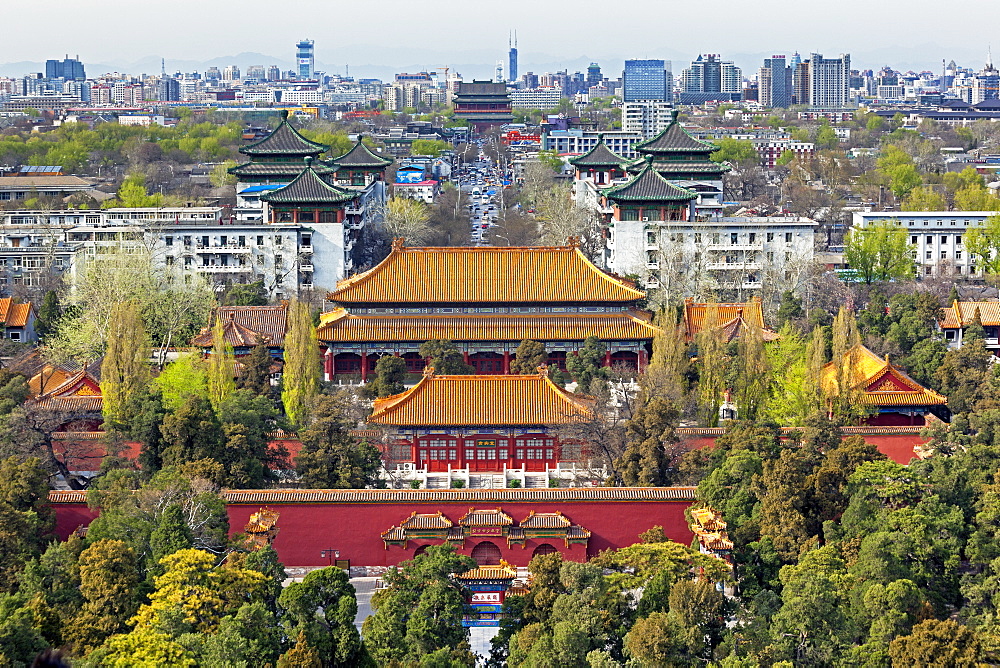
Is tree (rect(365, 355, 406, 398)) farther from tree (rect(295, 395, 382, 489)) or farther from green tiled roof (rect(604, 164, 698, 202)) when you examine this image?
green tiled roof (rect(604, 164, 698, 202))

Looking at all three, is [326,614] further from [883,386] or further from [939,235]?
[939,235]

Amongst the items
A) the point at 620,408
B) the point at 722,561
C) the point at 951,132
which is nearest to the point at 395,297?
the point at 620,408

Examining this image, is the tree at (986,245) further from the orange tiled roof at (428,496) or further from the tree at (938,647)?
the tree at (938,647)

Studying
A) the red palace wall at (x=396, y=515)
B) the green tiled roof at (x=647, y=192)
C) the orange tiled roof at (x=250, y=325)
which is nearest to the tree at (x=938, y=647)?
the red palace wall at (x=396, y=515)

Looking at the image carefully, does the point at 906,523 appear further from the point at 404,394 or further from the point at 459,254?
the point at 459,254

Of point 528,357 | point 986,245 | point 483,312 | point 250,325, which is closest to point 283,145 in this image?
point 250,325

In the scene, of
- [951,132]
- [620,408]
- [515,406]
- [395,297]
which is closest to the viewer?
[515,406]

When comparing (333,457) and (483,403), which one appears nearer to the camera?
(333,457)
